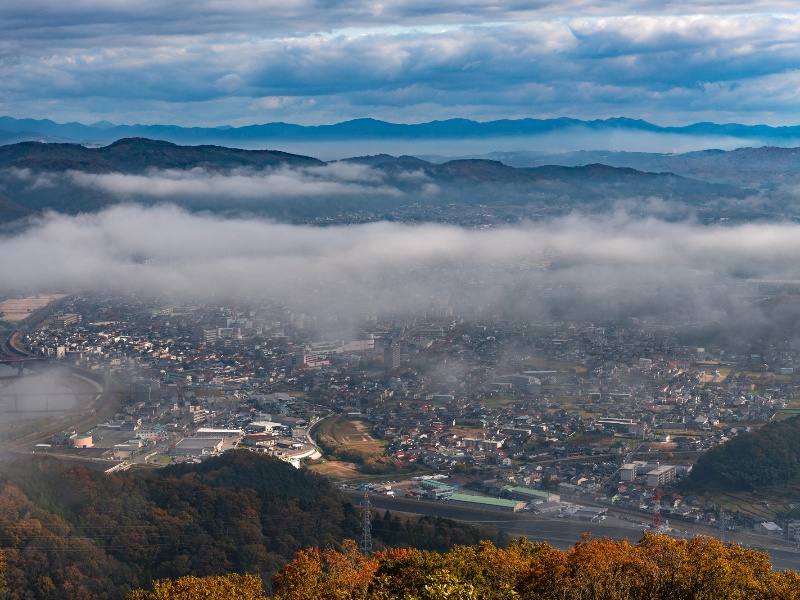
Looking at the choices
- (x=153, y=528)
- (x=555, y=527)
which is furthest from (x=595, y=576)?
(x=153, y=528)

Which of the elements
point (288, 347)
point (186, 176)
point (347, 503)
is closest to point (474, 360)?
point (288, 347)

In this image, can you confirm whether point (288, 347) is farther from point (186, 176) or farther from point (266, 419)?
point (186, 176)

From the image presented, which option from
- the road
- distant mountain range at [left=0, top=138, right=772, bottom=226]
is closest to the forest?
the road

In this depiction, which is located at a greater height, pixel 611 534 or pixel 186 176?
pixel 186 176

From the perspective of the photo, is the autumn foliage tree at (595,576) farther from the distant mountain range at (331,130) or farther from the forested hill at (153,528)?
the distant mountain range at (331,130)

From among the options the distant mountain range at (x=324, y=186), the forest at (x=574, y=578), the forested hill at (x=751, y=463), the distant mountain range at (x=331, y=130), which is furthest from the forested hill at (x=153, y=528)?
the distant mountain range at (x=331, y=130)

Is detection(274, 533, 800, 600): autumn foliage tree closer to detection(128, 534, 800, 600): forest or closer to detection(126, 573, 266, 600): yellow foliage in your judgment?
detection(128, 534, 800, 600): forest
